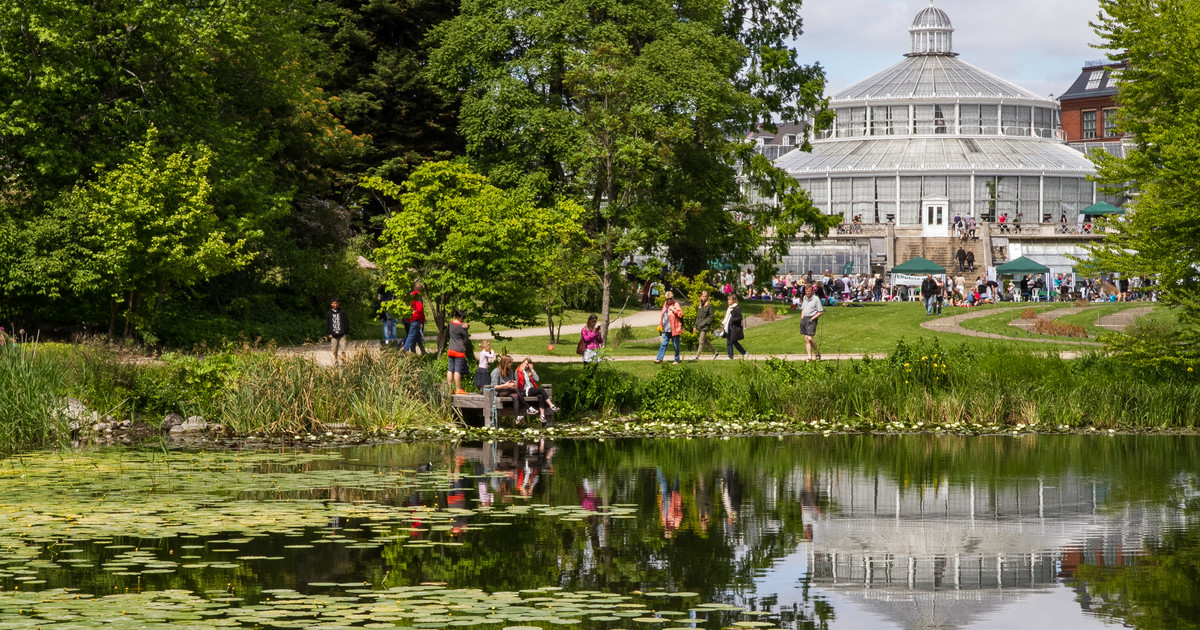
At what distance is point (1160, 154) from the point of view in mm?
25281

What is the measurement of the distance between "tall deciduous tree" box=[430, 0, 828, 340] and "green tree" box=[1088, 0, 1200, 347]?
443 inches

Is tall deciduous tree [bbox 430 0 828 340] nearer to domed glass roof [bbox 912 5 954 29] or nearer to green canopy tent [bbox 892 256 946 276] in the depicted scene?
green canopy tent [bbox 892 256 946 276]

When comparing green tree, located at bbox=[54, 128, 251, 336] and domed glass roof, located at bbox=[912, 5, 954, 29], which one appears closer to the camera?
green tree, located at bbox=[54, 128, 251, 336]

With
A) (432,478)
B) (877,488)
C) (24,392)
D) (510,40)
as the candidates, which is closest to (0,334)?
(24,392)

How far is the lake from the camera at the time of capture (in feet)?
30.0

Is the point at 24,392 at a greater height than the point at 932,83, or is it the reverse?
the point at 932,83

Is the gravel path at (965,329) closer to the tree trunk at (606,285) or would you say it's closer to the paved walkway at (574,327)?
the paved walkway at (574,327)

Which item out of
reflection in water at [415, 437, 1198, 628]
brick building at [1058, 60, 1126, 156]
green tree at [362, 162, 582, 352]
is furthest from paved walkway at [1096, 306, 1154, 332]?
brick building at [1058, 60, 1126, 156]

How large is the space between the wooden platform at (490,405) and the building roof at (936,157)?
62.8m

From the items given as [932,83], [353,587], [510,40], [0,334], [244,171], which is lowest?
[353,587]

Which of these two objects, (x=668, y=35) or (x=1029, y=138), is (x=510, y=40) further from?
(x=1029, y=138)

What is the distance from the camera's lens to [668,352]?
3200cm

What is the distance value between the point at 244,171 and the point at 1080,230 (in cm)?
5412

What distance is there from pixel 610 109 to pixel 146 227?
40.9ft
